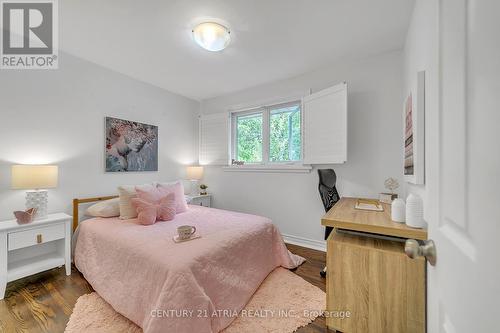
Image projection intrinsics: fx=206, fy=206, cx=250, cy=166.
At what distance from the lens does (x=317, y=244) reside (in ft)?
9.45

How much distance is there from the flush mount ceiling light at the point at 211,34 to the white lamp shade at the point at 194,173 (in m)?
2.30

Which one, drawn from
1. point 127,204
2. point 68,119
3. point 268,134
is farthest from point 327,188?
point 68,119

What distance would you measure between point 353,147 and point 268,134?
136cm

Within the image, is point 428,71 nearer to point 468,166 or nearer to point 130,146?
point 468,166

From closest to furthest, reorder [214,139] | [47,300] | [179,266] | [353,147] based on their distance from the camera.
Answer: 1. [179,266]
2. [47,300]
3. [353,147]
4. [214,139]

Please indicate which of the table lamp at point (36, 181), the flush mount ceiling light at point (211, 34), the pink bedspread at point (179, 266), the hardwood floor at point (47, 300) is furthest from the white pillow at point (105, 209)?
the flush mount ceiling light at point (211, 34)

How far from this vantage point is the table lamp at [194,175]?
3855 mm

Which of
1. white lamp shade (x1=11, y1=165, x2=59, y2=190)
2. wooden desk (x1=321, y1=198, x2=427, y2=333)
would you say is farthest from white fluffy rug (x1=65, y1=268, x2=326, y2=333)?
white lamp shade (x1=11, y1=165, x2=59, y2=190)

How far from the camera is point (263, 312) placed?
1.67 m

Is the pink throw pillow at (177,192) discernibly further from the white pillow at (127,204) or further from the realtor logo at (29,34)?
the realtor logo at (29,34)

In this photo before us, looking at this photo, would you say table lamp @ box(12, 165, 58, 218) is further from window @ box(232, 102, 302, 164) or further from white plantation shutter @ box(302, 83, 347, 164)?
white plantation shutter @ box(302, 83, 347, 164)

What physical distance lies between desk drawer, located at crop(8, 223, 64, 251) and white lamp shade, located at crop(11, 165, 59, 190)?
16.5 inches

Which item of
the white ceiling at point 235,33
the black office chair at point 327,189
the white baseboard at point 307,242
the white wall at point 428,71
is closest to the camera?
the white wall at point 428,71

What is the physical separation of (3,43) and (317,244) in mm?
4255
